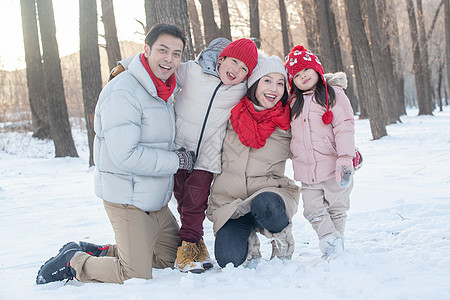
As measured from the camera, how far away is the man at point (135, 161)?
8.11 feet

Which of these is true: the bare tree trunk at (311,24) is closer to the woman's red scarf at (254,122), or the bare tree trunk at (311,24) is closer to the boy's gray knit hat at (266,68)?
the boy's gray knit hat at (266,68)

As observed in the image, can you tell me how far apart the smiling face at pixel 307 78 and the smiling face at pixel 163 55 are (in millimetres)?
929

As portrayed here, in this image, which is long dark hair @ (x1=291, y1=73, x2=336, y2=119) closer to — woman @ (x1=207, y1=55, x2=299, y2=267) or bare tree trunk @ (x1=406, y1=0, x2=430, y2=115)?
woman @ (x1=207, y1=55, x2=299, y2=267)

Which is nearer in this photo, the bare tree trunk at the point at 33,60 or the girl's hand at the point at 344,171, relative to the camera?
the girl's hand at the point at 344,171

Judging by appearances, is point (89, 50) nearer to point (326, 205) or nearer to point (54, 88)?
point (54, 88)

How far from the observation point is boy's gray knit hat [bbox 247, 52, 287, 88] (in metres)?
2.74

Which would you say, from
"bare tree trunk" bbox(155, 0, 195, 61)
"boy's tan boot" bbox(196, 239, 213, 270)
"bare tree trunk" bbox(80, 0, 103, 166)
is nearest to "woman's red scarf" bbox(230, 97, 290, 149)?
"boy's tan boot" bbox(196, 239, 213, 270)

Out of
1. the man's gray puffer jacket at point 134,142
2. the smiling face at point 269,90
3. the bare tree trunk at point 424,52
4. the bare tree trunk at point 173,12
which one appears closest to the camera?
the man's gray puffer jacket at point 134,142

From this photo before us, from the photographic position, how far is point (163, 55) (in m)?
2.63

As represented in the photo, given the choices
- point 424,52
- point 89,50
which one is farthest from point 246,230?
point 424,52

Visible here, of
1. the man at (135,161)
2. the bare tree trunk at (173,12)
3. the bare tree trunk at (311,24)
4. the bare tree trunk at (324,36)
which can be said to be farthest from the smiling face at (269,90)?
the bare tree trunk at (311,24)

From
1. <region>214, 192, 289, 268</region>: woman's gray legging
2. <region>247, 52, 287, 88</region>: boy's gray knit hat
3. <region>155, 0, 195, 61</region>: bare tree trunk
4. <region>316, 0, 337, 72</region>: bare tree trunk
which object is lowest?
<region>214, 192, 289, 268</region>: woman's gray legging

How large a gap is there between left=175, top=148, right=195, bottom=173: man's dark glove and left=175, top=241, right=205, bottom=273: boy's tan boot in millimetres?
551

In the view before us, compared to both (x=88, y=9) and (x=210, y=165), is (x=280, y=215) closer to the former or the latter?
(x=210, y=165)
